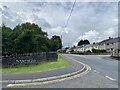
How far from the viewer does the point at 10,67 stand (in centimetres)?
2209

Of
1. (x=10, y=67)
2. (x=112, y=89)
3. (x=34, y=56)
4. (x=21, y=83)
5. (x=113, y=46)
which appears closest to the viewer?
(x=112, y=89)

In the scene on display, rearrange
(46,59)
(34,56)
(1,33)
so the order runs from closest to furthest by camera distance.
Result: 1. (34,56)
2. (1,33)
3. (46,59)

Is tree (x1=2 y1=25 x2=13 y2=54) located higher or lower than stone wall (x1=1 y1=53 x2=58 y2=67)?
higher

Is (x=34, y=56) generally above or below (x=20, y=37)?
below

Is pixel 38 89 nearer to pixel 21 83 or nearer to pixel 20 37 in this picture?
pixel 21 83

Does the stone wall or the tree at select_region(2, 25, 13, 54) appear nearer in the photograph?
the stone wall

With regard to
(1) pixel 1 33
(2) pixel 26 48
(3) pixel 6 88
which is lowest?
(3) pixel 6 88

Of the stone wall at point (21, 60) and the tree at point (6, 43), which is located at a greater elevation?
the tree at point (6, 43)

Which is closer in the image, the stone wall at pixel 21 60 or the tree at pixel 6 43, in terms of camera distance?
the stone wall at pixel 21 60

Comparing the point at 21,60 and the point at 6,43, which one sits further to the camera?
the point at 6,43

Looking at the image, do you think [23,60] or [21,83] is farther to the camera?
[23,60]

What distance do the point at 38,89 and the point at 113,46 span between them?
293 ft

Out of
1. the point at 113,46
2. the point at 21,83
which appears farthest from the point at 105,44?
the point at 21,83

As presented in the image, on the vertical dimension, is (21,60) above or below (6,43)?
below
